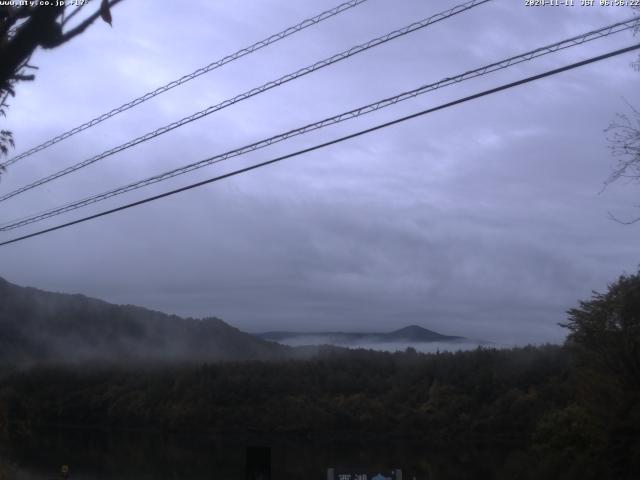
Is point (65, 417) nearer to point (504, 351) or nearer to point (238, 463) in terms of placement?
point (238, 463)

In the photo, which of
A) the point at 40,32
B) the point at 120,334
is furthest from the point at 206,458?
the point at 40,32

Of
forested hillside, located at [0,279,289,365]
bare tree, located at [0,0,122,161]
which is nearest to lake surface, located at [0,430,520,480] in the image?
forested hillside, located at [0,279,289,365]

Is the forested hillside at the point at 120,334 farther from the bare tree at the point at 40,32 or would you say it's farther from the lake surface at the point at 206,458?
the bare tree at the point at 40,32

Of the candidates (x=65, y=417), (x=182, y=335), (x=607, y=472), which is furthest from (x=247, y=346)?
(x=607, y=472)

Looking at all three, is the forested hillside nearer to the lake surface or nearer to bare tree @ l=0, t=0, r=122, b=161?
the lake surface

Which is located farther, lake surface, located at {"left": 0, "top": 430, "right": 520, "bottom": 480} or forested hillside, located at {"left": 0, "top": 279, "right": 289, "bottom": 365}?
forested hillside, located at {"left": 0, "top": 279, "right": 289, "bottom": 365}

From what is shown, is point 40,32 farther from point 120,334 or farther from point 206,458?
point 120,334

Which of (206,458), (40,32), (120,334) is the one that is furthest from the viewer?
(120,334)

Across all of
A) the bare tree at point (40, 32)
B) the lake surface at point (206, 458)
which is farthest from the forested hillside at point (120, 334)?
the bare tree at point (40, 32)
